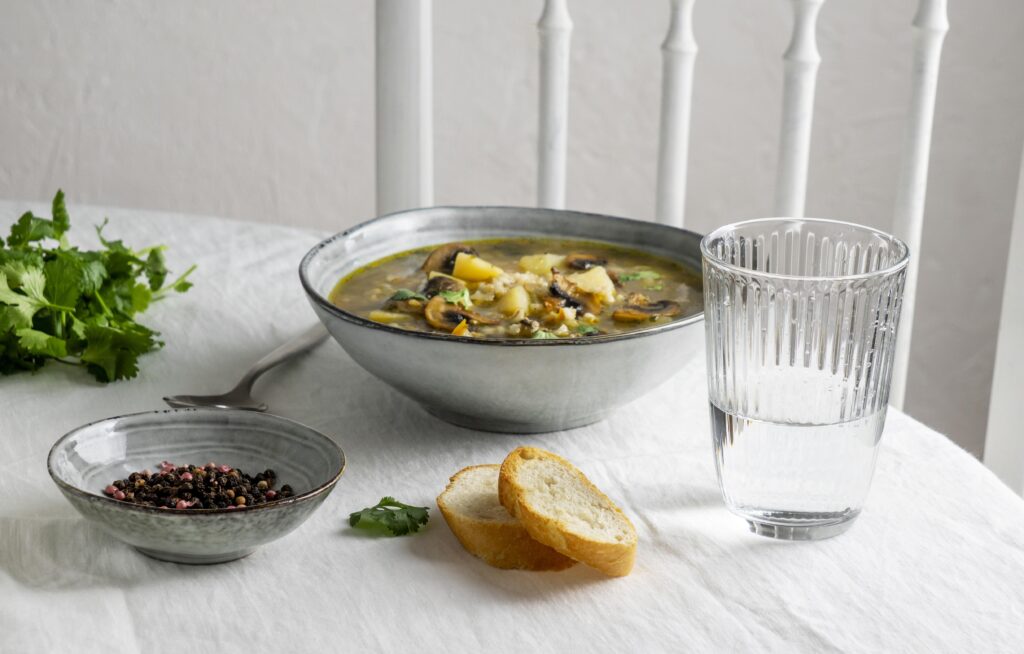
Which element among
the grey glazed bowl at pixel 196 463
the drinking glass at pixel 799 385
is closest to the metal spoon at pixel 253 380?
the grey glazed bowl at pixel 196 463

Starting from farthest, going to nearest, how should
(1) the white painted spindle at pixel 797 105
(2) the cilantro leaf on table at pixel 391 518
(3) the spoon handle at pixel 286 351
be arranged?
(1) the white painted spindle at pixel 797 105
(3) the spoon handle at pixel 286 351
(2) the cilantro leaf on table at pixel 391 518

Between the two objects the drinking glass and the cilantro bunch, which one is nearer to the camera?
the drinking glass

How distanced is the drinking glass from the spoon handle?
0.59 metres

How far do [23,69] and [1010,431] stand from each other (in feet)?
10.1

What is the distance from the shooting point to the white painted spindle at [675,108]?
201cm

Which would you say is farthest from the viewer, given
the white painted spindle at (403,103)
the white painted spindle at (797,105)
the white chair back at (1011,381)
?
the white painted spindle at (403,103)

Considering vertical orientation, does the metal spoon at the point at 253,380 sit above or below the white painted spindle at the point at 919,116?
below

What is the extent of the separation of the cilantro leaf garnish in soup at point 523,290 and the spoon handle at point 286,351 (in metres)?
0.11

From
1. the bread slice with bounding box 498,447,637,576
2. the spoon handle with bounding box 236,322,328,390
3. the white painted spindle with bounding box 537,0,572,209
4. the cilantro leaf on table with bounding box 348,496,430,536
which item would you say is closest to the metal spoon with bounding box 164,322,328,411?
the spoon handle with bounding box 236,322,328,390

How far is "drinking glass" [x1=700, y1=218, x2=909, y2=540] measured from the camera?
3.41 ft

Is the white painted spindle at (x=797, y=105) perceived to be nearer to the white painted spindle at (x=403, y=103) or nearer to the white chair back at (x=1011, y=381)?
the white chair back at (x=1011, y=381)

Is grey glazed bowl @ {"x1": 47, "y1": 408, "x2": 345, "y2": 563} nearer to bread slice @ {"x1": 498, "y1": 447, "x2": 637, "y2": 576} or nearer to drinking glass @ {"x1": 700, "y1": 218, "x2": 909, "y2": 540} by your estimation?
bread slice @ {"x1": 498, "y1": 447, "x2": 637, "y2": 576}

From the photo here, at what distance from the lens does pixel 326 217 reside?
3.88 metres

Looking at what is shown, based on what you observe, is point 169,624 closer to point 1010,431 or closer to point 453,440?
point 453,440
